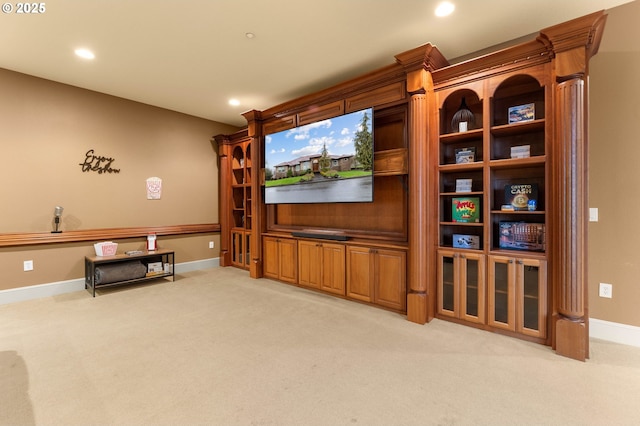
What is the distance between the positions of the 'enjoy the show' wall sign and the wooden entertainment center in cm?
302

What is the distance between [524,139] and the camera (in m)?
2.80

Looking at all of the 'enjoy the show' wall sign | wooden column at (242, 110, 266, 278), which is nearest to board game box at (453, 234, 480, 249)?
wooden column at (242, 110, 266, 278)

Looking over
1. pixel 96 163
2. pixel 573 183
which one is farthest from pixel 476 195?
pixel 96 163

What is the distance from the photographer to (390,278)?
3262 millimetres

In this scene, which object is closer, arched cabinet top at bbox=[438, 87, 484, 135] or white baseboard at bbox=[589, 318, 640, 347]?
white baseboard at bbox=[589, 318, 640, 347]

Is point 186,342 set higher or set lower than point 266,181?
lower

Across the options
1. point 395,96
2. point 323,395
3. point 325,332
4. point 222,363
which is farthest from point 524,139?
point 222,363

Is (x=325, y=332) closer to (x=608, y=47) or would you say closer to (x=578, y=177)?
(x=578, y=177)

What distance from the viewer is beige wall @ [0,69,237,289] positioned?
3.65 m

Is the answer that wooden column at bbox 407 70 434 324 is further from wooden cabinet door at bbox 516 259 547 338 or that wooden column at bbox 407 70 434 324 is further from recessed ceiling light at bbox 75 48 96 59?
recessed ceiling light at bbox 75 48 96 59

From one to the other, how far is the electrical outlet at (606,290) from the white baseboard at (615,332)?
0.23m

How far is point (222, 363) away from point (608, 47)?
166 inches

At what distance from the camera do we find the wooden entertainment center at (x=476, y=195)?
227 centimetres

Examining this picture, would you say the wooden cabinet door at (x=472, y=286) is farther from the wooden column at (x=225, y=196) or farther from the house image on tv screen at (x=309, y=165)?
the wooden column at (x=225, y=196)
